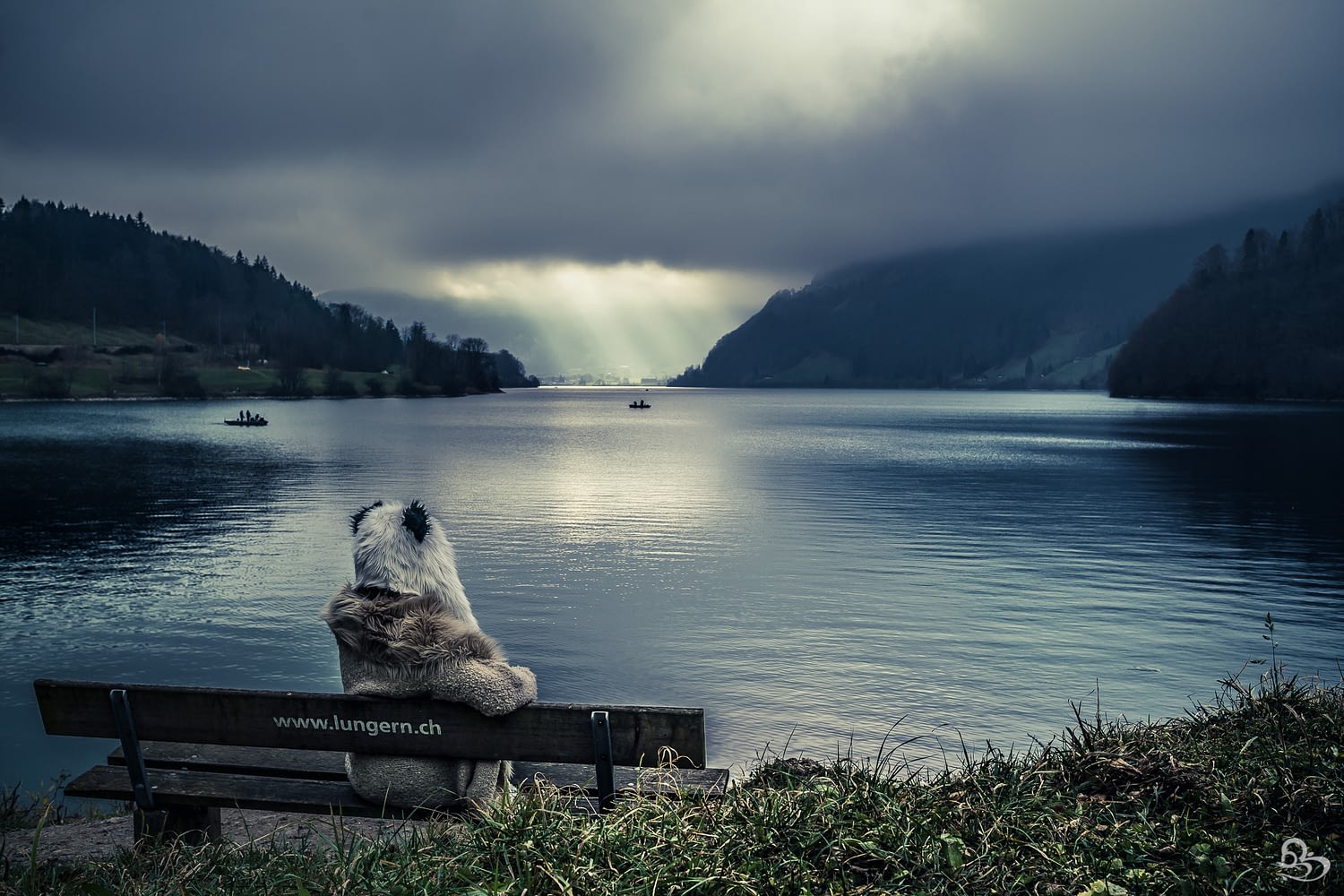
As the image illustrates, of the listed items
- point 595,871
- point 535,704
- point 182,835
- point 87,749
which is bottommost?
point 87,749

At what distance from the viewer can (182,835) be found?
19.5 ft

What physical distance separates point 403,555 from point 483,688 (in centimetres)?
104

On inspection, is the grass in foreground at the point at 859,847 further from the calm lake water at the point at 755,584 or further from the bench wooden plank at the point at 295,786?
the calm lake water at the point at 755,584

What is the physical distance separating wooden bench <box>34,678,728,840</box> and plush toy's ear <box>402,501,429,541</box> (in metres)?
1.03

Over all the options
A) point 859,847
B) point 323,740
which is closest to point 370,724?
point 323,740

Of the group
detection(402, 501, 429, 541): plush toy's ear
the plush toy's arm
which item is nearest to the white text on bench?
the plush toy's arm

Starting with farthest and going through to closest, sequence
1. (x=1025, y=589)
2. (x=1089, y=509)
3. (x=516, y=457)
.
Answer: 1. (x=516, y=457)
2. (x=1089, y=509)
3. (x=1025, y=589)

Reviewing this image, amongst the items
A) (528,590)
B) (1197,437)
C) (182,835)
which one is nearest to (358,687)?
(182,835)

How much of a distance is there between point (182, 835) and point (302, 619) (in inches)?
582

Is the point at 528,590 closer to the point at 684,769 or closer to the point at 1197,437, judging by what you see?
the point at 684,769

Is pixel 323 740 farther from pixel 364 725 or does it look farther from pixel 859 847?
pixel 859 847

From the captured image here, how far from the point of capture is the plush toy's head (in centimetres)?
582

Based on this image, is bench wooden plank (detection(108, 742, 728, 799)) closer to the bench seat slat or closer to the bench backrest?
the bench seat slat

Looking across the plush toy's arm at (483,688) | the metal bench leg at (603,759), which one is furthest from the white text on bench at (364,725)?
the metal bench leg at (603,759)
